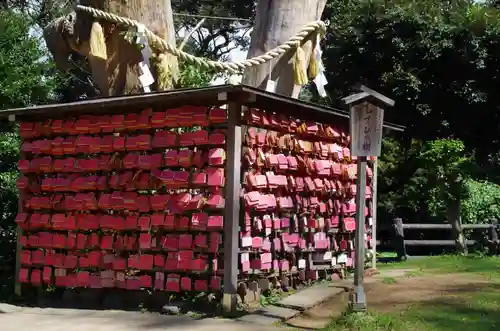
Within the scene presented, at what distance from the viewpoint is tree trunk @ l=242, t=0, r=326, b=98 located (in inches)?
357

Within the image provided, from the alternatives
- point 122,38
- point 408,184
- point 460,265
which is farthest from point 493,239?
point 122,38

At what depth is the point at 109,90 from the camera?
29.9ft

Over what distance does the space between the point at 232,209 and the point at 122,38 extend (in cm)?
306

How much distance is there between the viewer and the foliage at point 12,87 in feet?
35.4

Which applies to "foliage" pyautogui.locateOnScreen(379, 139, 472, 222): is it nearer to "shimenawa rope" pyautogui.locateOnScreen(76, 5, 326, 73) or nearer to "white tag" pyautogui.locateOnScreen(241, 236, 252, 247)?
"shimenawa rope" pyautogui.locateOnScreen(76, 5, 326, 73)

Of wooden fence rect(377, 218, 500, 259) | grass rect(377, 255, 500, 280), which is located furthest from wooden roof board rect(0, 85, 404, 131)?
wooden fence rect(377, 218, 500, 259)

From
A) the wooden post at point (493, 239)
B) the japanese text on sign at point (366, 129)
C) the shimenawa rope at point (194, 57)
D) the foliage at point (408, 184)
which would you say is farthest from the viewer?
the foliage at point (408, 184)

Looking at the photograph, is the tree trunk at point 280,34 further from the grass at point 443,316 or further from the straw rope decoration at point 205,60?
the grass at point 443,316

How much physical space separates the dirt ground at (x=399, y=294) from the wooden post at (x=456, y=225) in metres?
4.35

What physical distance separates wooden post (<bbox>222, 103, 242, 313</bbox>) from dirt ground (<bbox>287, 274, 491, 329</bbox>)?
0.73 m

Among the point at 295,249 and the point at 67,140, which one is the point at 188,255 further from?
the point at 67,140

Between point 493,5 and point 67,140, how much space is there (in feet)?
47.4

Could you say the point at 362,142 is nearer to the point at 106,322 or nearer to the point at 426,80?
the point at 106,322

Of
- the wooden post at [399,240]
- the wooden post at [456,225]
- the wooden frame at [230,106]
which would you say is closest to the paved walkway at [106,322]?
the wooden frame at [230,106]
